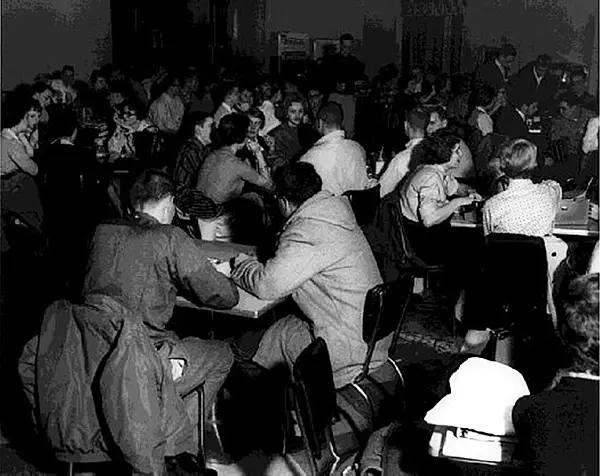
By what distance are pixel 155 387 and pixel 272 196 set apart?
10.5ft

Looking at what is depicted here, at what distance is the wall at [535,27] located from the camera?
32.4 feet

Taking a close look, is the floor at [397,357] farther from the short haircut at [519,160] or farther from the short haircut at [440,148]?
the short haircut at [519,160]

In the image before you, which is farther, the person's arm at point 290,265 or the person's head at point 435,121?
the person's head at point 435,121

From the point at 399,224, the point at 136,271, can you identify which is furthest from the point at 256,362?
the point at 399,224

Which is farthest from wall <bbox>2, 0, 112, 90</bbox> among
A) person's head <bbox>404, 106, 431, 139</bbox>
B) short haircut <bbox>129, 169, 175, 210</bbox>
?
short haircut <bbox>129, 169, 175, 210</bbox>

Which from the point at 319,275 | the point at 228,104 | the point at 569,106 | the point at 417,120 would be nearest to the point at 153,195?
the point at 319,275

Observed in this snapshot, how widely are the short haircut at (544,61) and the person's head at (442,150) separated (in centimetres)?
523

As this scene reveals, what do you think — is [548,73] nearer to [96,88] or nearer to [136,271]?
[96,88]

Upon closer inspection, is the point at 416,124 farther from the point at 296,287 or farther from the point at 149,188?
the point at 149,188

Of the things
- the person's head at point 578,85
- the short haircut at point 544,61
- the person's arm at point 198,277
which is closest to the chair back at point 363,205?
the person's arm at point 198,277

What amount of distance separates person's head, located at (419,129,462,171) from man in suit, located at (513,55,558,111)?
481cm

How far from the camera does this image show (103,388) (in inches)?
105

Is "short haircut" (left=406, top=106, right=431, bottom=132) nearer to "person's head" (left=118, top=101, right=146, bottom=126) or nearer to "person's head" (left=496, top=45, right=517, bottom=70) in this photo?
"person's head" (left=118, top=101, right=146, bottom=126)

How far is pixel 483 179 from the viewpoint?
20.3 ft
